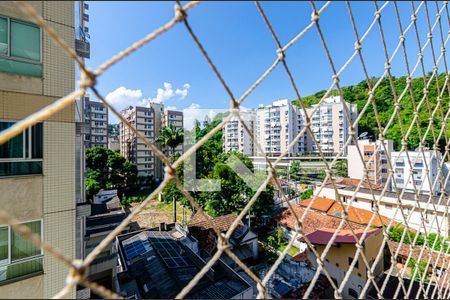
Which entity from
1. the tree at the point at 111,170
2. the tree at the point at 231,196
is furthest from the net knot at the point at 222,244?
the tree at the point at 111,170

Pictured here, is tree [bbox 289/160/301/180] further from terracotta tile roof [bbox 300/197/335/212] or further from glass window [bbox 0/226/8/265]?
glass window [bbox 0/226/8/265]

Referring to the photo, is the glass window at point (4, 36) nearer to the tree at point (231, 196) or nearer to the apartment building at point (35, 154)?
the apartment building at point (35, 154)

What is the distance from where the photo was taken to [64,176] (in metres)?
1.23

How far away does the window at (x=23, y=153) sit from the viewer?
1101 mm

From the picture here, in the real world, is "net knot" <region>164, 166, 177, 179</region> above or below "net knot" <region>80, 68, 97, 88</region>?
below

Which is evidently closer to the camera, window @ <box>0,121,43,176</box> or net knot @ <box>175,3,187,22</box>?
net knot @ <box>175,3,187,22</box>

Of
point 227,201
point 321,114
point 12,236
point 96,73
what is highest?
point 321,114

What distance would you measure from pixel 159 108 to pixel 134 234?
12.7 m

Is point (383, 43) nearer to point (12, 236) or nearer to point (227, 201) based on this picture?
point (12, 236)

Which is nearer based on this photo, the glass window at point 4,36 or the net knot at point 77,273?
the net knot at point 77,273

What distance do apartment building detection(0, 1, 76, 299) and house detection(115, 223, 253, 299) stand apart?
1.80 meters

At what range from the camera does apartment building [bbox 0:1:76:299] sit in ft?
3.56

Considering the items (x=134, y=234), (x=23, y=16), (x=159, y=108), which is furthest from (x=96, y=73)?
(x=159, y=108)

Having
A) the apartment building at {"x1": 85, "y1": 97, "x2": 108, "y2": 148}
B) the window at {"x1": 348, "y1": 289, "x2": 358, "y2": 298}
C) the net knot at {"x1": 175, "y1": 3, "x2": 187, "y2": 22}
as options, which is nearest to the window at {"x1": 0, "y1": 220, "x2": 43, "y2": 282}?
the net knot at {"x1": 175, "y1": 3, "x2": 187, "y2": 22}
